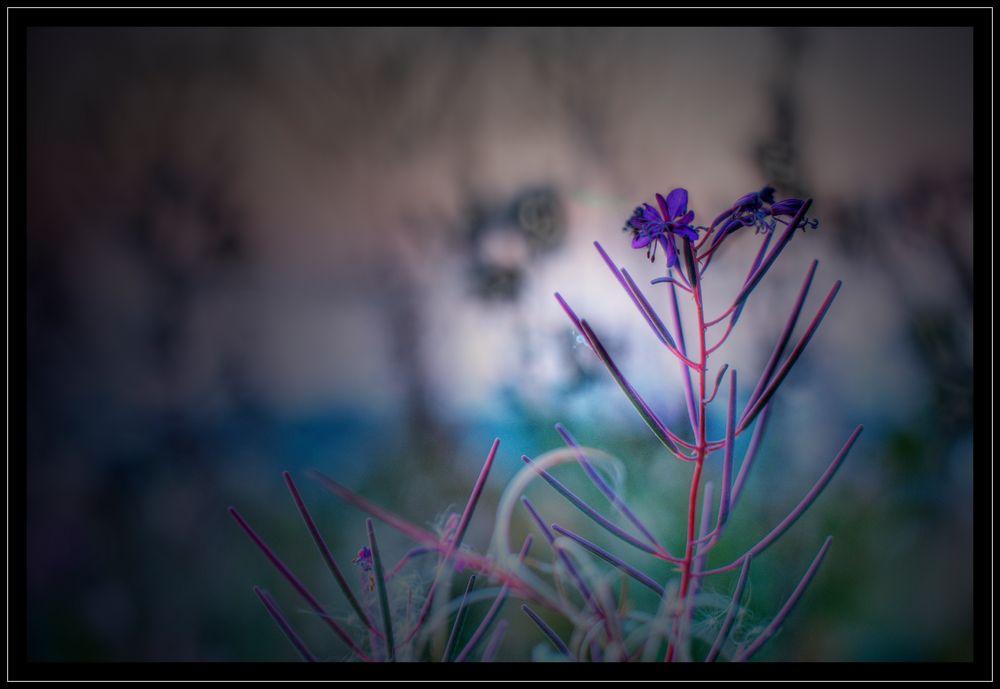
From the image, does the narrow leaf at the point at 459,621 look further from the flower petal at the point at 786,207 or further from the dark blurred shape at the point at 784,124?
the dark blurred shape at the point at 784,124

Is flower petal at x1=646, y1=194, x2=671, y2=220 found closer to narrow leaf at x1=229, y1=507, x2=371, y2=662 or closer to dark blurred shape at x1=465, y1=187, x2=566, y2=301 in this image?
dark blurred shape at x1=465, y1=187, x2=566, y2=301

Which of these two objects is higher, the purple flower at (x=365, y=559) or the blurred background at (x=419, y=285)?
the blurred background at (x=419, y=285)

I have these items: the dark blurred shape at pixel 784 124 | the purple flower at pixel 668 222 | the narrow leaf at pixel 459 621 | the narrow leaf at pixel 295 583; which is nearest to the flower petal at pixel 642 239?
the purple flower at pixel 668 222

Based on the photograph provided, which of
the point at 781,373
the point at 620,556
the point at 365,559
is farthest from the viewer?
the point at 620,556

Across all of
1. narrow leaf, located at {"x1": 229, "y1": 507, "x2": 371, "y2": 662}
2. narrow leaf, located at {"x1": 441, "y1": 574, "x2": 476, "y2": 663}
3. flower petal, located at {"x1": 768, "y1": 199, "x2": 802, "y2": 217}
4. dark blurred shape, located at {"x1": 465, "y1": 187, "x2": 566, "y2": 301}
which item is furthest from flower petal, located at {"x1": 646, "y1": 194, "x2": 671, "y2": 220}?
narrow leaf, located at {"x1": 229, "y1": 507, "x2": 371, "y2": 662}

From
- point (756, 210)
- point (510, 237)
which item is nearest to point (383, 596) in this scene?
point (510, 237)

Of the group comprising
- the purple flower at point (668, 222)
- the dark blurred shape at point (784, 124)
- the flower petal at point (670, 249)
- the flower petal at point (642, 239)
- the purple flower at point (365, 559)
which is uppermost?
the dark blurred shape at point (784, 124)

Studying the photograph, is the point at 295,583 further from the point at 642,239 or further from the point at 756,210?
the point at 756,210
